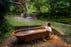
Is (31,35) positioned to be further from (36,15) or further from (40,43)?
(36,15)

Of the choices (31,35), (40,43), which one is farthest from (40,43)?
(31,35)

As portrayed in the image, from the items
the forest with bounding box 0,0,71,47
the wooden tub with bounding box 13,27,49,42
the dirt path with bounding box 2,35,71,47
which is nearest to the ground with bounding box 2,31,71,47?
the dirt path with bounding box 2,35,71,47

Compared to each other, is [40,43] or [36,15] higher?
[36,15]

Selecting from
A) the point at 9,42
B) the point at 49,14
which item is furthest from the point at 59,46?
the point at 49,14

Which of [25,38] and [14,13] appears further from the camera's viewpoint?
[14,13]

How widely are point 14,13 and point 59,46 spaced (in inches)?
359

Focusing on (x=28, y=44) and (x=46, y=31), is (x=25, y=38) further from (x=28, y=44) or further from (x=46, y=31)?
(x=46, y=31)

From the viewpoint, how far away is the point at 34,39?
27.3ft

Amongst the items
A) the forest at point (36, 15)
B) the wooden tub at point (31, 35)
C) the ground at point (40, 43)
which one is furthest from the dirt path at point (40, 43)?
the forest at point (36, 15)

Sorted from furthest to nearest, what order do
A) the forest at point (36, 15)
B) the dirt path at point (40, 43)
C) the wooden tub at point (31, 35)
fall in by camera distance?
the forest at point (36, 15) < the wooden tub at point (31, 35) < the dirt path at point (40, 43)

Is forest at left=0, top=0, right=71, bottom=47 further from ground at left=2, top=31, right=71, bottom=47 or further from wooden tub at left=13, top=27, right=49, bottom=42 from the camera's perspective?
wooden tub at left=13, top=27, right=49, bottom=42

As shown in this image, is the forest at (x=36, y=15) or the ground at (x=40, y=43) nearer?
the ground at (x=40, y=43)

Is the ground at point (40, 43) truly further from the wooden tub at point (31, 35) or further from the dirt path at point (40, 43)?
the wooden tub at point (31, 35)

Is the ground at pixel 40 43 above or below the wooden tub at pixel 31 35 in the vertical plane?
below
